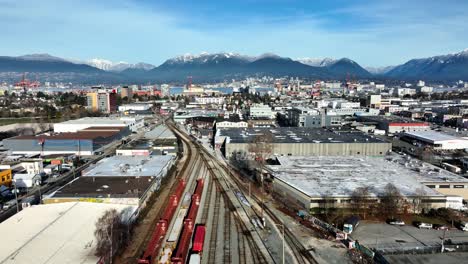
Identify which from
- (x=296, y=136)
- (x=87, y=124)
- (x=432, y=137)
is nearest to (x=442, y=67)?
(x=432, y=137)

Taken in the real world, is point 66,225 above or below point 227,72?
below

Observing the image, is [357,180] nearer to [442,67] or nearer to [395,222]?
[395,222]

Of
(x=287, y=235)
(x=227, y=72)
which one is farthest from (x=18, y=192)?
(x=227, y=72)

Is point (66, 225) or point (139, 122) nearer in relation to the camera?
point (66, 225)

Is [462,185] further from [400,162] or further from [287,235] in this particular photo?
[287,235]

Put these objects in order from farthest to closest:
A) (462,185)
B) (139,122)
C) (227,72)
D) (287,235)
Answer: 1. (227,72)
2. (139,122)
3. (462,185)
4. (287,235)

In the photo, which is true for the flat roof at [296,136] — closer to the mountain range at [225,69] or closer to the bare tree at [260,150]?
the bare tree at [260,150]
